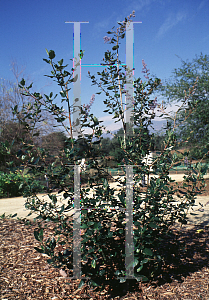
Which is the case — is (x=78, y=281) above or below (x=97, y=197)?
below

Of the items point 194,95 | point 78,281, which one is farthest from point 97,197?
point 194,95

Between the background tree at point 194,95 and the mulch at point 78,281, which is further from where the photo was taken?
the background tree at point 194,95

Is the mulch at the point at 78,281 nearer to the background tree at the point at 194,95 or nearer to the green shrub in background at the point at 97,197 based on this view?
the green shrub in background at the point at 97,197

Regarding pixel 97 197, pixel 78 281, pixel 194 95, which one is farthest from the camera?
pixel 194 95

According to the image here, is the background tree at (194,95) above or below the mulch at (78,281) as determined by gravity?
above

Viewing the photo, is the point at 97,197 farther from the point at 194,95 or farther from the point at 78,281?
the point at 194,95

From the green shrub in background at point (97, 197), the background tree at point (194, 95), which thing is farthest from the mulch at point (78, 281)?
the background tree at point (194, 95)

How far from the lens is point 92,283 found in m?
1.98

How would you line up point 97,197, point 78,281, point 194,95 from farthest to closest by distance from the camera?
point 194,95 → point 78,281 → point 97,197

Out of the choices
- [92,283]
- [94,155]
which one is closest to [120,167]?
[94,155]

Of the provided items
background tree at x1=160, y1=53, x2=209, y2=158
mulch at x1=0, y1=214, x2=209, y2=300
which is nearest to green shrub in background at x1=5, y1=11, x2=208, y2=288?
mulch at x1=0, y1=214, x2=209, y2=300

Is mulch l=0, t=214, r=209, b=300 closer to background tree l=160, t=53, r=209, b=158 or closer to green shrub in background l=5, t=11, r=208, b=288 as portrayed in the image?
green shrub in background l=5, t=11, r=208, b=288

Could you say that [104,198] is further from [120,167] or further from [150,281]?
[150,281]

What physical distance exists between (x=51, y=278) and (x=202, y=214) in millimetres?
3405
